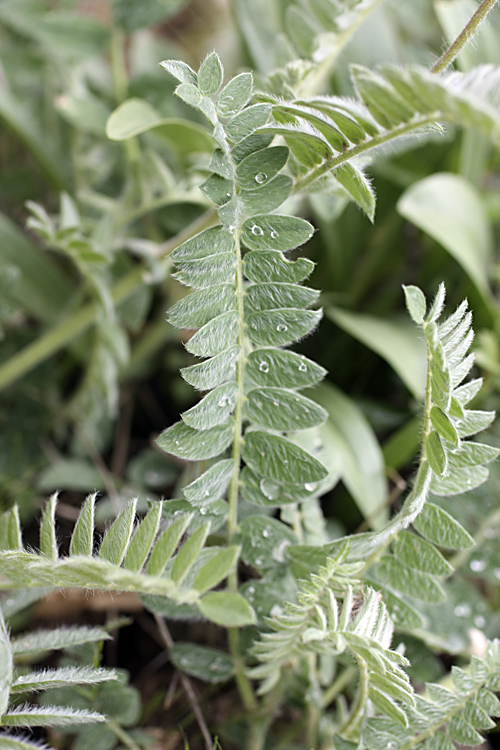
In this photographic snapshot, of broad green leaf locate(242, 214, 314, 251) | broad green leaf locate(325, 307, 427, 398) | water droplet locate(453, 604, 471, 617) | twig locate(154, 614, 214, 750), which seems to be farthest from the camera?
broad green leaf locate(325, 307, 427, 398)

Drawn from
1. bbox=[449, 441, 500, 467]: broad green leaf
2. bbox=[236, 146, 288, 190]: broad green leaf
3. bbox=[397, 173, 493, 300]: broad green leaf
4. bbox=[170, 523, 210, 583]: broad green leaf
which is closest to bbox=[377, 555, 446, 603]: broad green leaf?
bbox=[449, 441, 500, 467]: broad green leaf

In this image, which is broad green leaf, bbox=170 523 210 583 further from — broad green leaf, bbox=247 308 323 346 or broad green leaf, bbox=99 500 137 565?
broad green leaf, bbox=247 308 323 346

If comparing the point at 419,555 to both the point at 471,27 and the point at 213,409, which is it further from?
the point at 471,27

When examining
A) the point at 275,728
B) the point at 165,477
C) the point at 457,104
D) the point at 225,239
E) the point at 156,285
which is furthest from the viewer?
the point at 156,285

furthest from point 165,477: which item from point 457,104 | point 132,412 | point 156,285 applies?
point 457,104

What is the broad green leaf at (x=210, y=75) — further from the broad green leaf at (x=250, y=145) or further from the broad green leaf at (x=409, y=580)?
the broad green leaf at (x=409, y=580)

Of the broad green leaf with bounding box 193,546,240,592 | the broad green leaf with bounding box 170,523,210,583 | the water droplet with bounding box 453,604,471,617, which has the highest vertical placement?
the broad green leaf with bounding box 170,523,210,583

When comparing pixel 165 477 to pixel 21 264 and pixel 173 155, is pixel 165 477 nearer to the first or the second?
pixel 21 264
